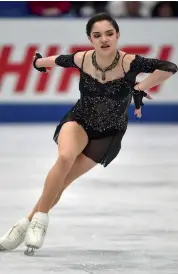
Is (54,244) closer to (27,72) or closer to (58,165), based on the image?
(58,165)

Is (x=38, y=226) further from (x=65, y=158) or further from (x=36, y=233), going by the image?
(x=65, y=158)

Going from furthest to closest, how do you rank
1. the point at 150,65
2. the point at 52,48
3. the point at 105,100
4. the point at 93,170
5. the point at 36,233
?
the point at 52,48, the point at 93,170, the point at 105,100, the point at 150,65, the point at 36,233

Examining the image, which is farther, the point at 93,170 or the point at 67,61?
the point at 93,170

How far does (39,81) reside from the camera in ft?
34.5

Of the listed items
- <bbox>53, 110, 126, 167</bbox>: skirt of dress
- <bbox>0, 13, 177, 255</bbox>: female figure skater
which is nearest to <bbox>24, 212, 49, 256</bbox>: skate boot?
<bbox>0, 13, 177, 255</bbox>: female figure skater

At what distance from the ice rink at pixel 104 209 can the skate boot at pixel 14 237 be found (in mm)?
50

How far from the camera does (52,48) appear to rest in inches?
415

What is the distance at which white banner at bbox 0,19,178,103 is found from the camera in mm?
10508

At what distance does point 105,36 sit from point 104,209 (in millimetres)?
1517

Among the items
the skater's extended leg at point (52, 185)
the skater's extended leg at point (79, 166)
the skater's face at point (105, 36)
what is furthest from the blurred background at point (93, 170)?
the skater's face at point (105, 36)

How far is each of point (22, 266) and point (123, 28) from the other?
6655mm

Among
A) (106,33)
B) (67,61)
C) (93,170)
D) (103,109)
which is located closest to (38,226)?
(103,109)

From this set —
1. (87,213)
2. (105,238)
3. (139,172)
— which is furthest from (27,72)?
(105,238)

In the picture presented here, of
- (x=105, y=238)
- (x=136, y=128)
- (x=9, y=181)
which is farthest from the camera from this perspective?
(x=136, y=128)
